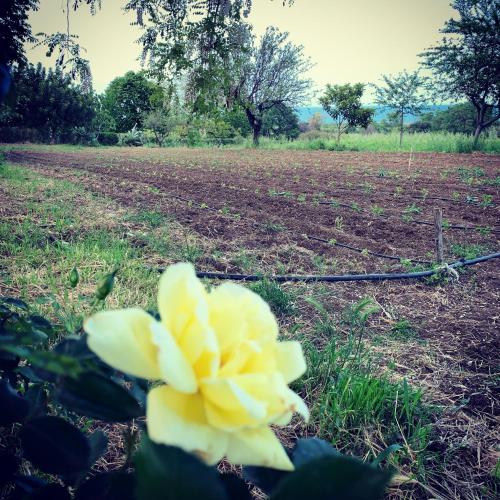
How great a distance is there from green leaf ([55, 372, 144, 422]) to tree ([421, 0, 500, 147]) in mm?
18930

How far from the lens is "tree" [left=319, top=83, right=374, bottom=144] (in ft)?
81.0

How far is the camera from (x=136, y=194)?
562 centimetres

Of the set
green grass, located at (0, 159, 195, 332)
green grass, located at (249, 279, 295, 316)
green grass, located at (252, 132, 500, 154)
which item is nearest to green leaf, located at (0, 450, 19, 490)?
green grass, located at (0, 159, 195, 332)

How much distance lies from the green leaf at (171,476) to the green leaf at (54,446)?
15 centimetres

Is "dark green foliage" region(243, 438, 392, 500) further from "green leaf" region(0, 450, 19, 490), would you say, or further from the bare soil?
the bare soil

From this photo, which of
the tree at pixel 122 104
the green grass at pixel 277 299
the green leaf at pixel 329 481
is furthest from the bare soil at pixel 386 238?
the tree at pixel 122 104

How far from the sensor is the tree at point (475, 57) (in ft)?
56.3

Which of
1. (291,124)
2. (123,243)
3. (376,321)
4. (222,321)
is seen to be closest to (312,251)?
(376,321)

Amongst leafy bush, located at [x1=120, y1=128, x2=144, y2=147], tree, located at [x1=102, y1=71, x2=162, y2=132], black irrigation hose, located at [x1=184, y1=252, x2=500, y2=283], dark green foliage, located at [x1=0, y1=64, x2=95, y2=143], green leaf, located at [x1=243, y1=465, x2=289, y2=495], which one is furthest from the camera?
tree, located at [x1=102, y1=71, x2=162, y2=132]

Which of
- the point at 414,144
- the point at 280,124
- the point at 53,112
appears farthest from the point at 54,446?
the point at 280,124

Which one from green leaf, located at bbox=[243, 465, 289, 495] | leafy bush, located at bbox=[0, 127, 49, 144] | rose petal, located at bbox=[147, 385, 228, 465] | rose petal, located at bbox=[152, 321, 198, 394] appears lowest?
green leaf, located at bbox=[243, 465, 289, 495]

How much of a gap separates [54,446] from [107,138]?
31.2m

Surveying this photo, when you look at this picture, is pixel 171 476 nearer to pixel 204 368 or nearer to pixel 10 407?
pixel 204 368

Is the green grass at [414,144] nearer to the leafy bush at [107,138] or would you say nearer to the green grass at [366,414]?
the leafy bush at [107,138]
